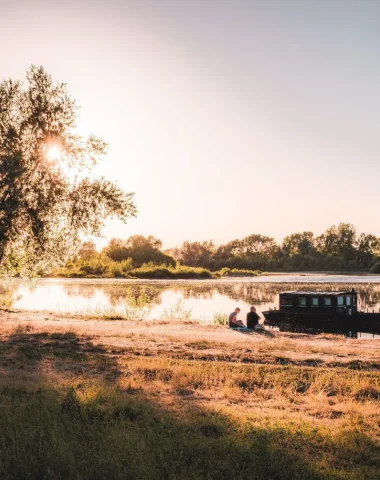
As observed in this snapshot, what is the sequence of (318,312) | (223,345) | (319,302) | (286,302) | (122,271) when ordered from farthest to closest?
1. (122,271)
2. (286,302)
3. (319,302)
4. (318,312)
5. (223,345)

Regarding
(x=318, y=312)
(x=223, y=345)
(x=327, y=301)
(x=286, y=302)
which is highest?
(x=327, y=301)

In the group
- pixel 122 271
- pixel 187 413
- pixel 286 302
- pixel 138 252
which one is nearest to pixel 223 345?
pixel 187 413

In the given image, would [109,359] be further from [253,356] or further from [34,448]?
[34,448]

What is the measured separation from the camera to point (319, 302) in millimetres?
41750

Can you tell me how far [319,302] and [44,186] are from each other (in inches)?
1020

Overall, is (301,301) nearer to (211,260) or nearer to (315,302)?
(315,302)

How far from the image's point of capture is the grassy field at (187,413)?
810 centimetres

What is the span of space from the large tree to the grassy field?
9.24m

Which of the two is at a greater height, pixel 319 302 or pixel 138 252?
pixel 138 252

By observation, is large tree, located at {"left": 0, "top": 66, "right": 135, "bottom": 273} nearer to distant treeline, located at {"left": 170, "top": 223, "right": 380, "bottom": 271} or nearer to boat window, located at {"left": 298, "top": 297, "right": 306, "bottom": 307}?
boat window, located at {"left": 298, "top": 297, "right": 306, "bottom": 307}

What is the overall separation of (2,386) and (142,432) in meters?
5.43

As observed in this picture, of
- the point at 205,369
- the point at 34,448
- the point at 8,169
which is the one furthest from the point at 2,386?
the point at 8,169

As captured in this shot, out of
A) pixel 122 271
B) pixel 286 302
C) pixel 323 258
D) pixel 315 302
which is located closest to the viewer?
pixel 315 302

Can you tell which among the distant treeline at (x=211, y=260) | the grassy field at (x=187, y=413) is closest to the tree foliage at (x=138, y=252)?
the distant treeline at (x=211, y=260)
